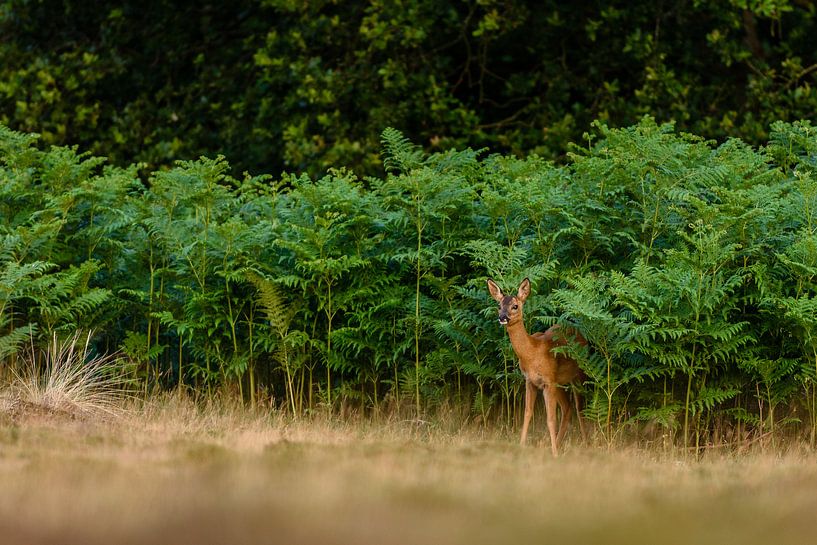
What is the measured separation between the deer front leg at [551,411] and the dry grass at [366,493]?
0.66 feet

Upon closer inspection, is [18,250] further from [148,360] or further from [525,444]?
[525,444]

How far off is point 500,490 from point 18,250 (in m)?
5.51

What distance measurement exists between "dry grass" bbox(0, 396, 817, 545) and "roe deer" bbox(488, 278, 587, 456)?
1.63 feet

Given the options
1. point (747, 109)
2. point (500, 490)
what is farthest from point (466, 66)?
point (500, 490)

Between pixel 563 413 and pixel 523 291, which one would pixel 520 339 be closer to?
pixel 523 291

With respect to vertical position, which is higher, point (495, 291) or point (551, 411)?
point (495, 291)

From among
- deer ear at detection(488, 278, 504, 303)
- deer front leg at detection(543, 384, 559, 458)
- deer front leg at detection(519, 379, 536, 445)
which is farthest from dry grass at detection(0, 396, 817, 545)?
deer ear at detection(488, 278, 504, 303)

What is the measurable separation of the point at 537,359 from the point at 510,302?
520 mm

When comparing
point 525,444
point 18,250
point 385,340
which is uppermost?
point 18,250

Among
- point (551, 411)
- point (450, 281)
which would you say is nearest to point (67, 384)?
point (450, 281)

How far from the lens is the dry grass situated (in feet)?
22.0

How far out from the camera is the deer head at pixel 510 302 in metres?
9.23

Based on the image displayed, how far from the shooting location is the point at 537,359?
9523mm

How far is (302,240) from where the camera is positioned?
428 inches
